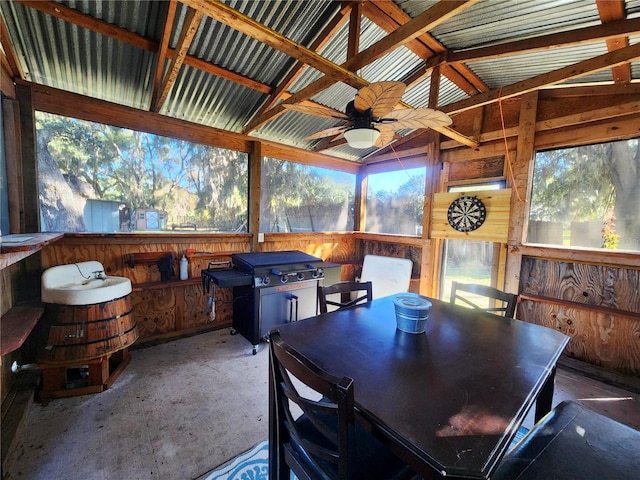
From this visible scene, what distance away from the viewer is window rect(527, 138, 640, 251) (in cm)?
256

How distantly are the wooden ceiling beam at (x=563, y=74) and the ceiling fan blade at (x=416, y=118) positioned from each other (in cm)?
78

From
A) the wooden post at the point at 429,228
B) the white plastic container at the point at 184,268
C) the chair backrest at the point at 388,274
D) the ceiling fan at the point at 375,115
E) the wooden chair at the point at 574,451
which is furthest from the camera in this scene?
the wooden post at the point at 429,228

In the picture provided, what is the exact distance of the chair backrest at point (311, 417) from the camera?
836 millimetres

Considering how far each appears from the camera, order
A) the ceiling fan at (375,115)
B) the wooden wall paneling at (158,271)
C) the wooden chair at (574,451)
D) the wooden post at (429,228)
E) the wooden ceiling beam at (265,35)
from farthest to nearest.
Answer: the wooden post at (429,228) → the wooden wall paneling at (158,271) → the ceiling fan at (375,115) → the wooden ceiling beam at (265,35) → the wooden chair at (574,451)

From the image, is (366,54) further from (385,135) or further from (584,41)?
(584,41)

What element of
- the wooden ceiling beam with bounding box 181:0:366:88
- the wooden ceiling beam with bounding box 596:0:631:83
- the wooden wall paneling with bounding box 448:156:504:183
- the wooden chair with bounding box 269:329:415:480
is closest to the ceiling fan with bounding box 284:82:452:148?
the wooden ceiling beam with bounding box 181:0:366:88

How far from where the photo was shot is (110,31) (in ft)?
6.75

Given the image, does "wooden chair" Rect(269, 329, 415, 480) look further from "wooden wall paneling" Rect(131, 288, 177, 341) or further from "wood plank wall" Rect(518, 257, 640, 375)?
"wood plank wall" Rect(518, 257, 640, 375)

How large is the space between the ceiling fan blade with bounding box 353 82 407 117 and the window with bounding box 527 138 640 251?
2.41 metres

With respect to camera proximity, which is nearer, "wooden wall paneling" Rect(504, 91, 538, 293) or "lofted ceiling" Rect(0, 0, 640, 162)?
A: "lofted ceiling" Rect(0, 0, 640, 162)

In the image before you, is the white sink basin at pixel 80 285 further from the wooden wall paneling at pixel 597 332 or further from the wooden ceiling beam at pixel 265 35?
the wooden wall paneling at pixel 597 332

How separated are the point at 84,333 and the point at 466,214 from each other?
4102mm

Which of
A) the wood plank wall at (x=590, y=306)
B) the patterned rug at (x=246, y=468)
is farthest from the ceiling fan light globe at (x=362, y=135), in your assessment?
the wood plank wall at (x=590, y=306)

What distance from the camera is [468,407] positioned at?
38.1 inches
